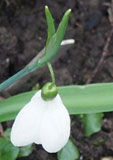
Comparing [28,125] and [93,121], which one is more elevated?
[28,125]

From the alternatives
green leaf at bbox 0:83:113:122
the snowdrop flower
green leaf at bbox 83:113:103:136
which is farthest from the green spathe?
green leaf at bbox 83:113:103:136

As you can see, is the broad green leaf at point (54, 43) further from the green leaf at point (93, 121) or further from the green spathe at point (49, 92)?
the green leaf at point (93, 121)

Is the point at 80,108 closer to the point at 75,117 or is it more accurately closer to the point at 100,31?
the point at 75,117

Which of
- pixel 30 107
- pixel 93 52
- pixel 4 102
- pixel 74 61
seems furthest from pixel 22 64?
pixel 30 107

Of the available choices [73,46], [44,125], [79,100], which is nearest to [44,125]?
[44,125]

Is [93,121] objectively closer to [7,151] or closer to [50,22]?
[7,151]

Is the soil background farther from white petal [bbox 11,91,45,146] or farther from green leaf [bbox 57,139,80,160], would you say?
white petal [bbox 11,91,45,146]

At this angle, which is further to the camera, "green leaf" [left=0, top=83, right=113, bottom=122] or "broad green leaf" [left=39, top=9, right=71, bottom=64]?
"green leaf" [left=0, top=83, right=113, bottom=122]
